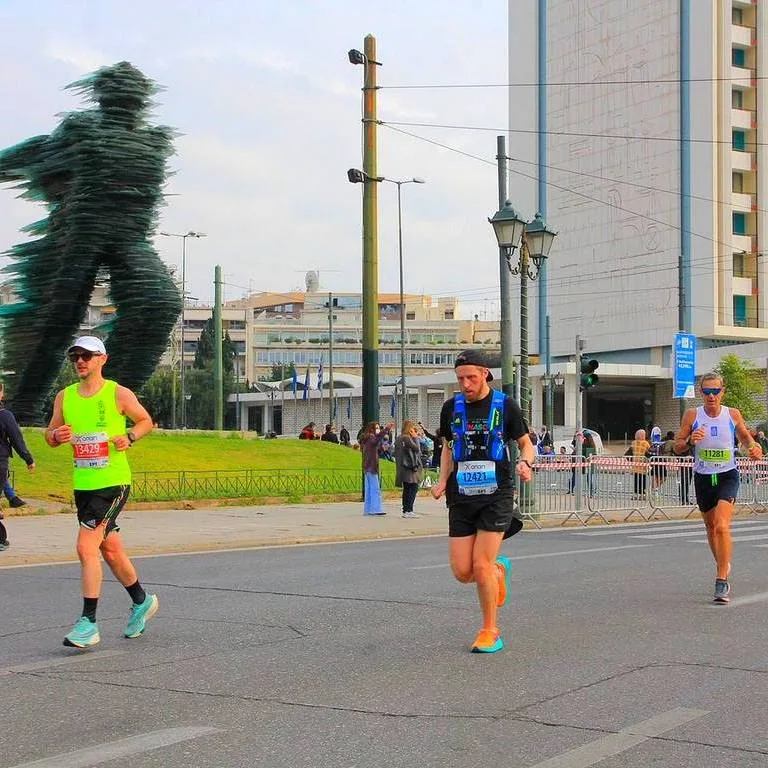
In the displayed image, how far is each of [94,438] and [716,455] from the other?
5.20 metres

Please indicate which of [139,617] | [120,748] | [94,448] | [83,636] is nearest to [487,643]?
[139,617]

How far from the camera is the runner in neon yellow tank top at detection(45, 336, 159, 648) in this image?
759 centimetres

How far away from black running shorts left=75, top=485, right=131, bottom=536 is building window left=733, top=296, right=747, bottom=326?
2782 inches

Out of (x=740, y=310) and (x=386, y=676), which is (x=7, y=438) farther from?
(x=740, y=310)

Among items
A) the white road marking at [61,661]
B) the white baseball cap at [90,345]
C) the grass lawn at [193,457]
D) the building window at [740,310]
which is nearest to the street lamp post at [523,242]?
the grass lawn at [193,457]

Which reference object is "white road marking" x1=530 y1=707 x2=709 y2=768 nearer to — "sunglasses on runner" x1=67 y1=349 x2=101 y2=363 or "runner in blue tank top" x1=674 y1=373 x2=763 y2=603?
"sunglasses on runner" x1=67 y1=349 x2=101 y2=363

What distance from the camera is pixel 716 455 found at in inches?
407

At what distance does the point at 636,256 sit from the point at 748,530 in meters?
60.5

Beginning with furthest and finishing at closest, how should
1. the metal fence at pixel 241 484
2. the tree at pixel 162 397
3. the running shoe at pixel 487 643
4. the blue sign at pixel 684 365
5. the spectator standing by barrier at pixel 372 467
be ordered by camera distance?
the tree at pixel 162 397 < the blue sign at pixel 684 365 < the metal fence at pixel 241 484 < the spectator standing by barrier at pixel 372 467 < the running shoe at pixel 487 643

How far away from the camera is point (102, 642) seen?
7879mm

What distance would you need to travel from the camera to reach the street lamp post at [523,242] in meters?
21.3

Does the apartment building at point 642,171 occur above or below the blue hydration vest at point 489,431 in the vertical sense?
above

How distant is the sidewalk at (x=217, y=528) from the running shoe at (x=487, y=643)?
24.0 ft

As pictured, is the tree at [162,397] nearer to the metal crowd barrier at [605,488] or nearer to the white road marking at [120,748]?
the metal crowd barrier at [605,488]
